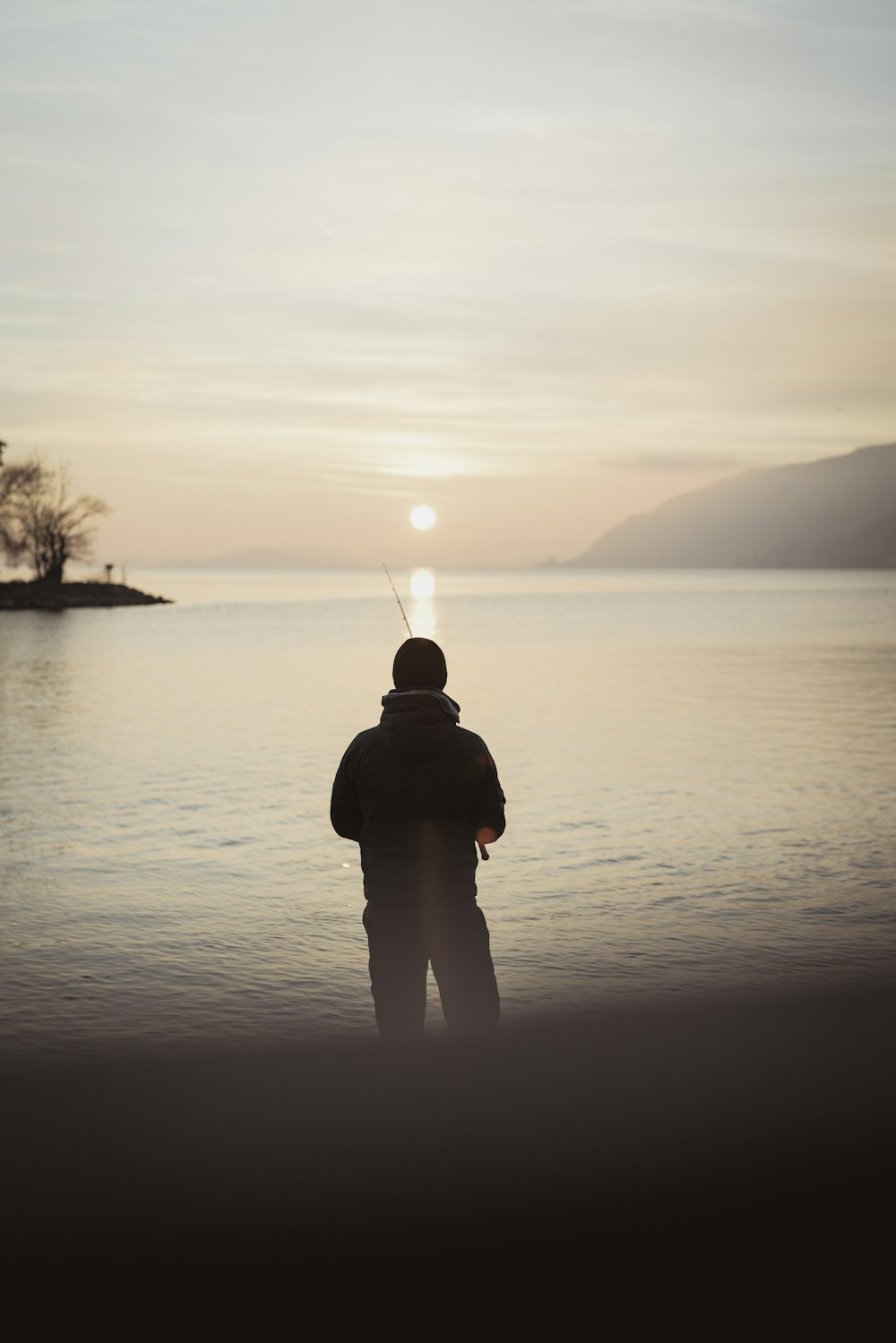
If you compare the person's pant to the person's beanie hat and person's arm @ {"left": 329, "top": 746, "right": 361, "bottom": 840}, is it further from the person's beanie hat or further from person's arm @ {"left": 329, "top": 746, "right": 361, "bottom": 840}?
the person's beanie hat

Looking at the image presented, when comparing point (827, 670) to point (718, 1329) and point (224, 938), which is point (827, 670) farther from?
point (718, 1329)

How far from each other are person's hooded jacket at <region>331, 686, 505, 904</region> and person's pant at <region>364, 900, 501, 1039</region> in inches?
2.8

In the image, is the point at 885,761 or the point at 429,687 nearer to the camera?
the point at 429,687

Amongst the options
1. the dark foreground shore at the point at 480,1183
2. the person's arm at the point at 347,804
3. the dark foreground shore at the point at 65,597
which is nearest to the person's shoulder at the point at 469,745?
the person's arm at the point at 347,804

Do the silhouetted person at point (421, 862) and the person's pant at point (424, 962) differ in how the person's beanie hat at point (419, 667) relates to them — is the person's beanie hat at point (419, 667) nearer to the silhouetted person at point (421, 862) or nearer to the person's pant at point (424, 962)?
the silhouetted person at point (421, 862)

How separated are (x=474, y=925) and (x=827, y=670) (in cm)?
2900

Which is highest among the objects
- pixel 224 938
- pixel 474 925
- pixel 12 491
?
pixel 12 491

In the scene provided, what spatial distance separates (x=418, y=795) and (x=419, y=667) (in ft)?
1.63

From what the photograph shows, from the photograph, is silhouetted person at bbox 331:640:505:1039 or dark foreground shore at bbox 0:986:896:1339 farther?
silhouetted person at bbox 331:640:505:1039

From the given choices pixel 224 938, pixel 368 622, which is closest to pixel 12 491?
pixel 368 622

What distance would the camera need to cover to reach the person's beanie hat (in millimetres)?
4672

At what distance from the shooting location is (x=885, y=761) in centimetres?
1603

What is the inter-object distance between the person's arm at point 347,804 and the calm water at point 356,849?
6.42 ft

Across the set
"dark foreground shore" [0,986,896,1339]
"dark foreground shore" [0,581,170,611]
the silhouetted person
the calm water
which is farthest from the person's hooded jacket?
"dark foreground shore" [0,581,170,611]
